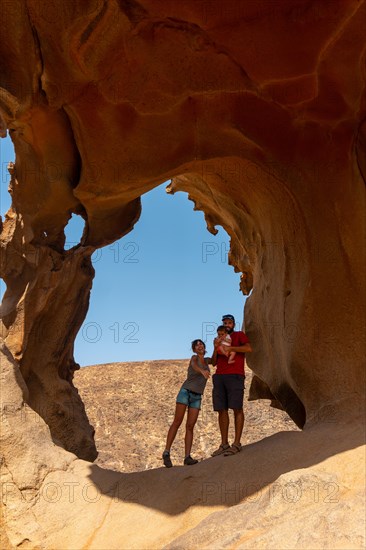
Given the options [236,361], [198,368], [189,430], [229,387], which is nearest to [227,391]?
[229,387]

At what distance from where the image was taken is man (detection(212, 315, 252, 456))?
15.8 ft

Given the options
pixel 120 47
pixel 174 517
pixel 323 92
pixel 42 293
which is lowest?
pixel 174 517

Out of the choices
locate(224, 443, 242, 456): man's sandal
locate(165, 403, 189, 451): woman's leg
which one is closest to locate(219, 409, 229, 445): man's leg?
locate(224, 443, 242, 456): man's sandal

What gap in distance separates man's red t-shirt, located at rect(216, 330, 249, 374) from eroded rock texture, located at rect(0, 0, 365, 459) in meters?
0.52

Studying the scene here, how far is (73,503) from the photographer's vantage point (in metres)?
4.32

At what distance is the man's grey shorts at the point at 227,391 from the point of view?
4.87 metres

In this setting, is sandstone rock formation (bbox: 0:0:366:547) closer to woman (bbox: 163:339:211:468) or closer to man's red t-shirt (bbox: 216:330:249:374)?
man's red t-shirt (bbox: 216:330:249:374)

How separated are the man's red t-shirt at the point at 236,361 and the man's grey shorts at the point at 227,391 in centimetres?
4

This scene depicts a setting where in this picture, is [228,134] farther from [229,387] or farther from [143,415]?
[143,415]

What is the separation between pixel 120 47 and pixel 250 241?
3.09m

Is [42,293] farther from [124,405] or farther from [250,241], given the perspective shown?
[124,405]

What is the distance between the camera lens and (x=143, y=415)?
Answer: 1684 centimetres

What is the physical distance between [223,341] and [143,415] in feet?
40.6

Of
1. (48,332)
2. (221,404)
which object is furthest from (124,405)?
(221,404)
